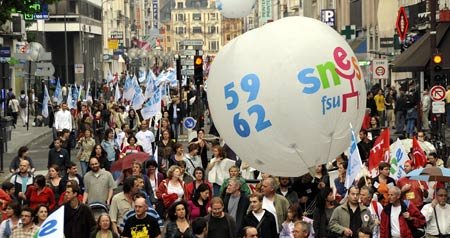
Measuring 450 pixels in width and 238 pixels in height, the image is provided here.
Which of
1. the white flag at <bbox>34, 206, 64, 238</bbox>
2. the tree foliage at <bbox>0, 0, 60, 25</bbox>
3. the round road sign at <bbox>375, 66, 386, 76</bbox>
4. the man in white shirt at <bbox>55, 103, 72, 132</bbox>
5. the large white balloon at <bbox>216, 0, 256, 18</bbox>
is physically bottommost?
the man in white shirt at <bbox>55, 103, 72, 132</bbox>

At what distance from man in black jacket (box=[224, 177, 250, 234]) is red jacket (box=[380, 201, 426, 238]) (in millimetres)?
1872

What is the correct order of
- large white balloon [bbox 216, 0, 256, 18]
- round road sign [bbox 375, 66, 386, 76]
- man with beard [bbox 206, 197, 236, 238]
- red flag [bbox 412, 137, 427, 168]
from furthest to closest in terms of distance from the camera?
round road sign [bbox 375, 66, 386, 76] < large white balloon [bbox 216, 0, 256, 18] < red flag [bbox 412, 137, 427, 168] < man with beard [bbox 206, 197, 236, 238]

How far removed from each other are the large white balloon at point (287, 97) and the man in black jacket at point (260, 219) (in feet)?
4.94

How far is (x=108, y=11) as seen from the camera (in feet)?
405

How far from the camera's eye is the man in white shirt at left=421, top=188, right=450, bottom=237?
15328 mm

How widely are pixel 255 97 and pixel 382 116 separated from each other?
3268cm

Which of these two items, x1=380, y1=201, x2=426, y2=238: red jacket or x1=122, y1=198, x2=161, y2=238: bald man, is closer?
x1=122, y1=198, x2=161, y2=238: bald man

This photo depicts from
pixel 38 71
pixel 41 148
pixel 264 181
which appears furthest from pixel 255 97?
pixel 38 71

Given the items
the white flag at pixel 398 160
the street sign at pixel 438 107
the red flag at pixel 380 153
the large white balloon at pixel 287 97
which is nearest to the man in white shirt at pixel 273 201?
the large white balloon at pixel 287 97

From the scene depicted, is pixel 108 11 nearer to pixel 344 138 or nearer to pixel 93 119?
pixel 93 119

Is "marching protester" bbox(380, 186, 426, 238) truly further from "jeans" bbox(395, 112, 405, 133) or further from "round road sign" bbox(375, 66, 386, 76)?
"jeans" bbox(395, 112, 405, 133)

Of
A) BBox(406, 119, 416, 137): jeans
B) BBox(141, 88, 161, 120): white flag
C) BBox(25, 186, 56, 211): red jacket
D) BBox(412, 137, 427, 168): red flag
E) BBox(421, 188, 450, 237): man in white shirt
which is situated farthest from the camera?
BBox(406, 119, 416, 137): jeans

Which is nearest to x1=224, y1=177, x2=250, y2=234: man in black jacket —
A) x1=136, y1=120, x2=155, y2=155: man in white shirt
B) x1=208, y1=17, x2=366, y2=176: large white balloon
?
x1=208, y1=17, x2=366, y2=176: large white balloon

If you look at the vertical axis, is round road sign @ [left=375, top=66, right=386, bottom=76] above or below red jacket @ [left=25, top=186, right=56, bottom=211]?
above
